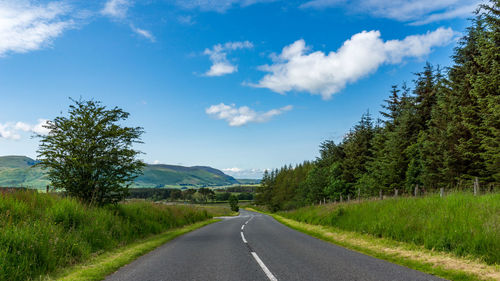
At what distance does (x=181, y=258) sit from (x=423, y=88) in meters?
37.5

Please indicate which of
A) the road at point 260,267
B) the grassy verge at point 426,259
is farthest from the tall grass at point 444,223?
the road at point 260,267

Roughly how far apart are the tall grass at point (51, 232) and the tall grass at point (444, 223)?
12.1 m

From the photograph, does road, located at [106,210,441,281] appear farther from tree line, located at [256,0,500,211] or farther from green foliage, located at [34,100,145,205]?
tree line, located at [256,0,500,211]

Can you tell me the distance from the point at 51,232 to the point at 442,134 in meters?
27.8

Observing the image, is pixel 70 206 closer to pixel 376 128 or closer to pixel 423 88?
pixel 423 88

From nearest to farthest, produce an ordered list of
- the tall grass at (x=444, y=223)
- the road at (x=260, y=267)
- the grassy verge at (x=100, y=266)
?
the road at (x=260, y=267) < the grassy verge at (x=100, y=266) < the tall grass at (x=444, y=223)

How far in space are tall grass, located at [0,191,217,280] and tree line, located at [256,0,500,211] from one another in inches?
781

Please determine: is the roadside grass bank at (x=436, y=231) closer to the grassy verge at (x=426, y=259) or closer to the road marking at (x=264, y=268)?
the grassy verge at (x=426, y=259)

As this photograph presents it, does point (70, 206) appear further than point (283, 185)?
No

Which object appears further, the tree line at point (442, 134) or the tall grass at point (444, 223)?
the tree line at point (442, 134)

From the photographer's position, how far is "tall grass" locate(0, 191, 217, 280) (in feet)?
23.9

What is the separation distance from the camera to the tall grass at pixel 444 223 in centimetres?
915

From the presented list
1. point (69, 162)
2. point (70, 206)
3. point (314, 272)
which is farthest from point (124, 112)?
point (314, 272)

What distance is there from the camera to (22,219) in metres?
9.67
